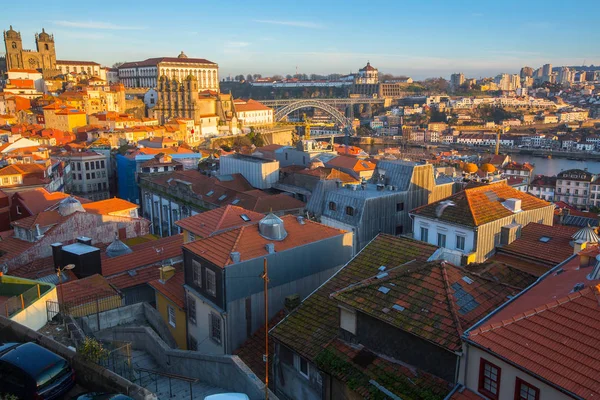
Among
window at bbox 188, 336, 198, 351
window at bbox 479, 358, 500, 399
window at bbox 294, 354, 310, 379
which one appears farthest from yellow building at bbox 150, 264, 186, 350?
window at bbox 479, 358, 500, 399

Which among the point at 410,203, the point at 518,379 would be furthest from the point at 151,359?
the point at 410,203

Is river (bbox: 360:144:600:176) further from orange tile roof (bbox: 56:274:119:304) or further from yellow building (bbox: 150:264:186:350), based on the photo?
orange tile roof (bbox: 56:274:119:304)

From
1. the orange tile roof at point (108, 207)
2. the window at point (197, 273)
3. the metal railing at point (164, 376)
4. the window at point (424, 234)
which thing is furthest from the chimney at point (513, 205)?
the orange tile roof at point (108, 207)

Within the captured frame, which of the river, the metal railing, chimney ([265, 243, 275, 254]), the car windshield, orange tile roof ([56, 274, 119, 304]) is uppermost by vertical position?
chimney ([265, 243, 275, 254])

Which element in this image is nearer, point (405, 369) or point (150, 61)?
point (405, 369)

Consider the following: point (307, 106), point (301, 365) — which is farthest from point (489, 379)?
point (307, 106)

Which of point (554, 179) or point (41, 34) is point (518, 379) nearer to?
point (554, 179)

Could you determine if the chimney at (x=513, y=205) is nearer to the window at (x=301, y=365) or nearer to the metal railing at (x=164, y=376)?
the window at (x=301, y=365)
